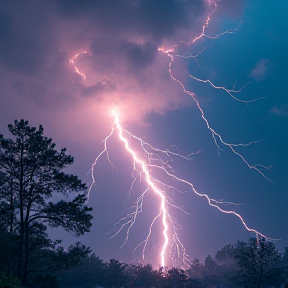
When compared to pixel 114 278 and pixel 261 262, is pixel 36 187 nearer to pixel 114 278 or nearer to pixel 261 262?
pixel 261 262

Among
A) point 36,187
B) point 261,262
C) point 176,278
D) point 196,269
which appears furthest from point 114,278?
point 36,187

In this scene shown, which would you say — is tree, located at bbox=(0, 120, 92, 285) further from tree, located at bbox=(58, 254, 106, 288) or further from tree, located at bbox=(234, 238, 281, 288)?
tree, located at bbox=(58, 254, 106, 288)

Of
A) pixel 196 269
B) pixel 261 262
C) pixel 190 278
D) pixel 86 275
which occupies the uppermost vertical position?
pixel 261 262

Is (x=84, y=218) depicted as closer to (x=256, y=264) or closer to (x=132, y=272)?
(x=256, y=264)

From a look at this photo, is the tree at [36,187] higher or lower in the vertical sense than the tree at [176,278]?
higher

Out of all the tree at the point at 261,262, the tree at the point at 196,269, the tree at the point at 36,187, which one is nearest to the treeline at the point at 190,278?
the tree at the point at 261,262

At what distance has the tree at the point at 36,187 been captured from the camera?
18094 millimetres

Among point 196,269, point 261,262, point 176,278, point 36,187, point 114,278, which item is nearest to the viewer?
point 36,187

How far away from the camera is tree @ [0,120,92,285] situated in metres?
18.1

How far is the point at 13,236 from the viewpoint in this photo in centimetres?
1833

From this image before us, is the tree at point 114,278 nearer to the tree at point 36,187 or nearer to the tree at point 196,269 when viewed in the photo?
the tree at point 196,269

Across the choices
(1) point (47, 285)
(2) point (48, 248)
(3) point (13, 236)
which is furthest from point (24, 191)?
(1) point (47, 285)

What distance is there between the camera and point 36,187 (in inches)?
720

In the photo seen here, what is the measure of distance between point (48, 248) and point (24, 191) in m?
4.10
